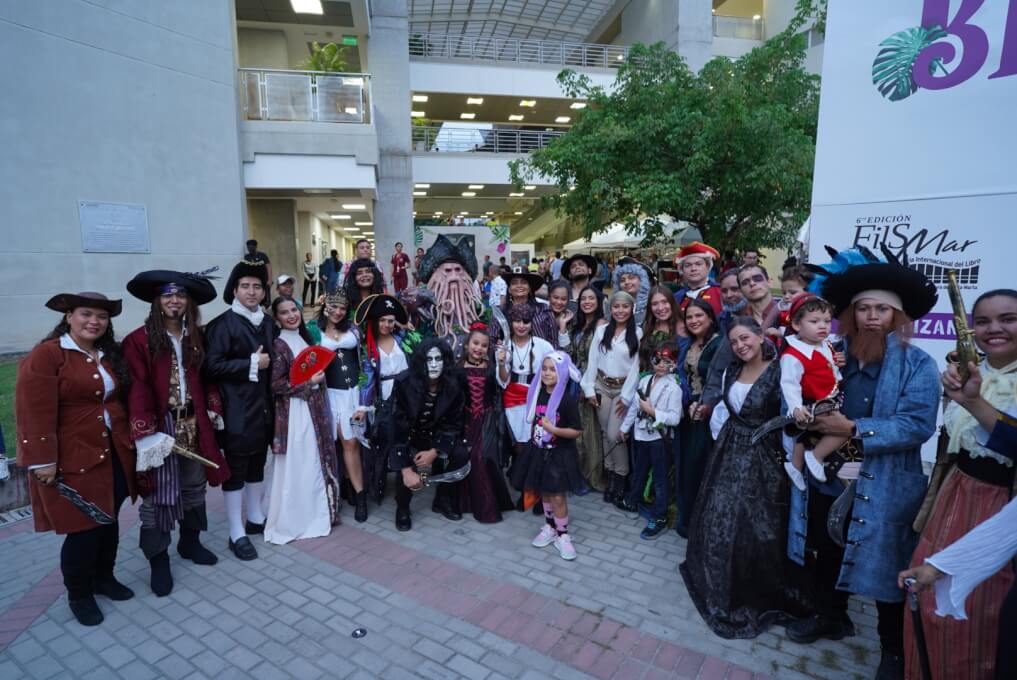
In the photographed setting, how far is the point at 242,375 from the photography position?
410cm

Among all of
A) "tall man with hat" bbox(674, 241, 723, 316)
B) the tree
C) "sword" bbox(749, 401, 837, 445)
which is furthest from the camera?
the tree

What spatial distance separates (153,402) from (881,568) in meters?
4.42

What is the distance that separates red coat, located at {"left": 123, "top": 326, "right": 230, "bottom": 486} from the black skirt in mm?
2311

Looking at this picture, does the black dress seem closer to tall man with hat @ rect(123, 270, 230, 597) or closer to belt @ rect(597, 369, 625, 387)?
belt @ rect(597, 369, 625, 387)

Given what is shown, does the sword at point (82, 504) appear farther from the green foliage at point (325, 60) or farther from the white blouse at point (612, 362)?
the green foliage at point (325, 60)

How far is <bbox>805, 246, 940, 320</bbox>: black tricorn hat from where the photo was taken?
2660mm

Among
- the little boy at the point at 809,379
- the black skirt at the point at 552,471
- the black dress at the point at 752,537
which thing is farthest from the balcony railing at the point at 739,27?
the black dress at the point at 752,537

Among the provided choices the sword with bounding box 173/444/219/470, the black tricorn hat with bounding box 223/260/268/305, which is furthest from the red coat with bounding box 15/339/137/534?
the black tricorn hat with bounding box 223/260/268/305

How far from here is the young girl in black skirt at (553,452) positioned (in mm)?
4238

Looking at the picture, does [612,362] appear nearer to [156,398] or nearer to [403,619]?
[403,619]

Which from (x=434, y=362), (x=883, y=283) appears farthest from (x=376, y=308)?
(x=883, y=283)

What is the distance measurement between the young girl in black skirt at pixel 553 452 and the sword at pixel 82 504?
9.12 feet

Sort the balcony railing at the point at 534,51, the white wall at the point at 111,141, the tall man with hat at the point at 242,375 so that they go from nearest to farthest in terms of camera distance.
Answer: the tall man with hat at the point at 242,375 < the white wall at the point at 111,141 < the balcony railing at the point at 534,51

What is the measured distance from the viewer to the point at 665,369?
4453 millimetres
